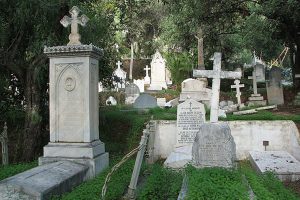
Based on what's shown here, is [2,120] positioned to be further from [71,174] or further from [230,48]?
[230,48]

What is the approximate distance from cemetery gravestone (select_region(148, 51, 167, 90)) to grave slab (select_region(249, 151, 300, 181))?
58.0 ft

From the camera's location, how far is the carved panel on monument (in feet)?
26.3

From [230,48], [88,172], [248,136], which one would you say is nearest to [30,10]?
[88,172]

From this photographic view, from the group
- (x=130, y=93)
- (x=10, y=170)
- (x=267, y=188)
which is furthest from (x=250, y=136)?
(x=130, y=93)

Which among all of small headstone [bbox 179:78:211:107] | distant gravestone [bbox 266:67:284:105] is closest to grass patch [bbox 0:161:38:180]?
small headstone [bbox 179:78:211:107]

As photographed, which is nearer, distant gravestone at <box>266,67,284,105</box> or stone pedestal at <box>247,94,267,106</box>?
stone pedestal at <box>247,94,267,106</box>

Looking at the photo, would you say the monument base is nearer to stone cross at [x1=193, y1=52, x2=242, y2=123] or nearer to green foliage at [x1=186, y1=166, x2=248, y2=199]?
green foliage at [x1=186, y1=166, x2=248, y2=199]

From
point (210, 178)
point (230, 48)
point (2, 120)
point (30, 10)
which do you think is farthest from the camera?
point (230, 48)

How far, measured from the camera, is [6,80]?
1020cm

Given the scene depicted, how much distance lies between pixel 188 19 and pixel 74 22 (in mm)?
9641

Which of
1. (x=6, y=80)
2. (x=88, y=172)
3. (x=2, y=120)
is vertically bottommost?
(x=88, y=172)

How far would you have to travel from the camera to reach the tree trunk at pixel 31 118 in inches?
365

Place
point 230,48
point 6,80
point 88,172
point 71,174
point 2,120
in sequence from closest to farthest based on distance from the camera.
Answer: point 71,174, point 88,172, point 6,80, point 2,120, point 230,48

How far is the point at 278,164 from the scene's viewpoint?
8.68 meters
